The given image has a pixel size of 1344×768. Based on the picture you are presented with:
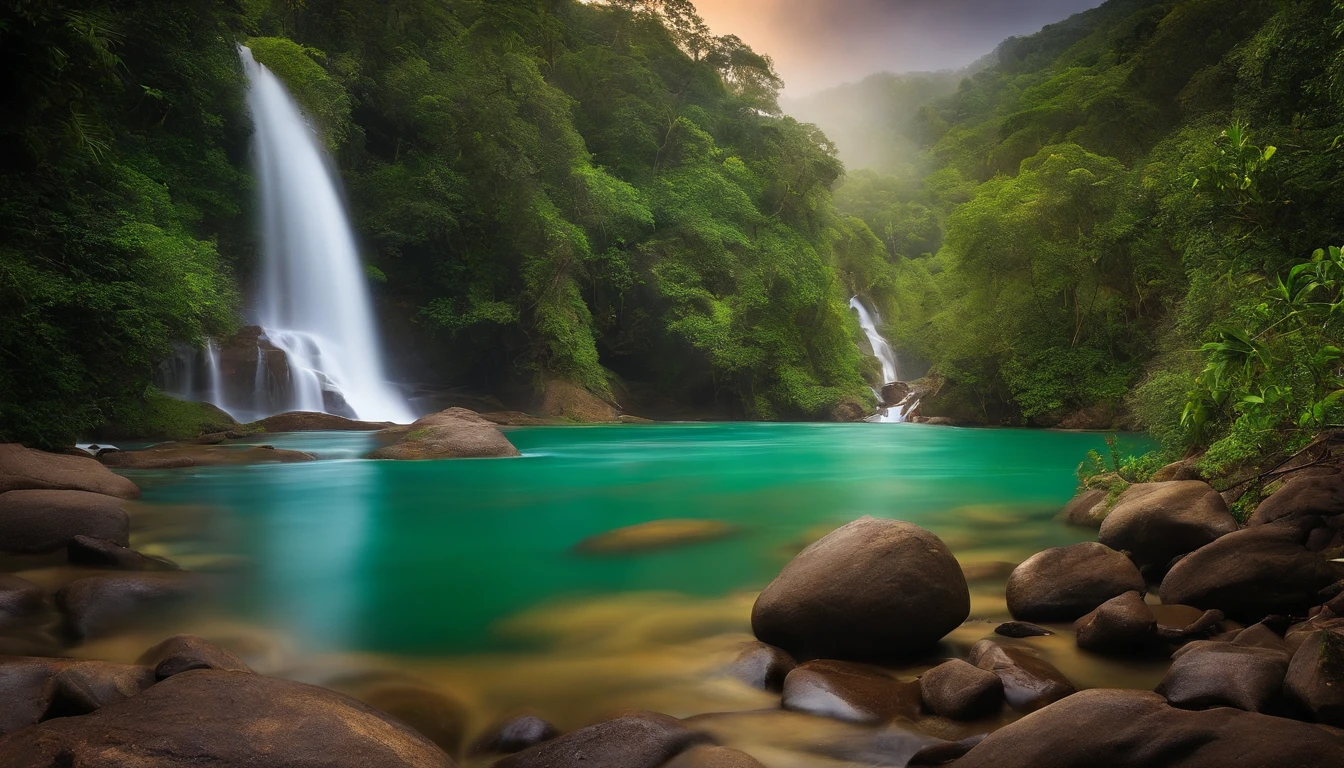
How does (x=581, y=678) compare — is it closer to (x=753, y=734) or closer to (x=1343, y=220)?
(x=753, y=734)

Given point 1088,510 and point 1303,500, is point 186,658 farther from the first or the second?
point 1088,510

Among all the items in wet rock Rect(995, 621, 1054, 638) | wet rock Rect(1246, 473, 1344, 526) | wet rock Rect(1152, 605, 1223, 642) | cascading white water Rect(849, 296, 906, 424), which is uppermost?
cascading white water Rect(849, 296, 906, 424)

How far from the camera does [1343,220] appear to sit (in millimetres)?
9695

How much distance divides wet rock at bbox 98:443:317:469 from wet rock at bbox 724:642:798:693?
12.5 meters

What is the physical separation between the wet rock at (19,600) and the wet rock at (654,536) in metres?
4.22

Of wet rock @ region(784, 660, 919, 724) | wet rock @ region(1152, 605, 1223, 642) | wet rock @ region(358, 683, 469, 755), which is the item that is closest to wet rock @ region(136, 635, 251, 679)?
wet rock @ region(358, 683, 469, 755)

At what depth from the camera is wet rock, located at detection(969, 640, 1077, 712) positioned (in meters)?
3.72

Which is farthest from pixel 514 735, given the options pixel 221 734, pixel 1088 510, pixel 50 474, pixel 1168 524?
pixel 50 474

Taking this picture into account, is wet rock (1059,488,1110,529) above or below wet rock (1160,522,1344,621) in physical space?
below

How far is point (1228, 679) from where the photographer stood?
3.39 m

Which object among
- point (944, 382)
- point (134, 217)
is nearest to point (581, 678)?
point (134, 217)

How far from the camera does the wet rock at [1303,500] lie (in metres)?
5.48

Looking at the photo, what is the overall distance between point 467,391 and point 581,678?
90.9 ft

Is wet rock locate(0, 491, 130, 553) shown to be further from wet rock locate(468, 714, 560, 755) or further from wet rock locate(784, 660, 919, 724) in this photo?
wet rock locate(784, 660, 919, 724)
